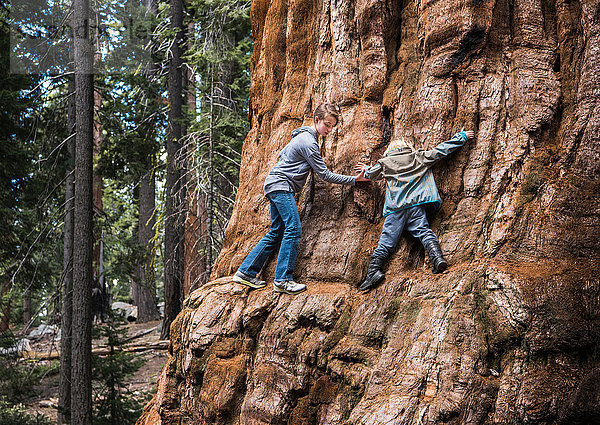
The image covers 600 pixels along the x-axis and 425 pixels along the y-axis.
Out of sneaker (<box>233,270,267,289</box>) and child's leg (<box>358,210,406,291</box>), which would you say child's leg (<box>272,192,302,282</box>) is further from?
child's leg (<box>358,210,406,291</box>)

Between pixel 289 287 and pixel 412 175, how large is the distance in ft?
6.27

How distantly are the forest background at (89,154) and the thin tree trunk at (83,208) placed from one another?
21mm

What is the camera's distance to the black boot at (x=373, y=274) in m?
5.67

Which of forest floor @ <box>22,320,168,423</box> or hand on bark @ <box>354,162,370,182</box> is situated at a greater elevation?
hand on bark @ <box>354,162,370,182</box>

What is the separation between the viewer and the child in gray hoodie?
6.14 meters

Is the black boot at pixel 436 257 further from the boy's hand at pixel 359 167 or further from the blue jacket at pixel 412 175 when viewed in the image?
the boy's hand at pixel 359 167

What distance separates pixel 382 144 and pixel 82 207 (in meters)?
7.18

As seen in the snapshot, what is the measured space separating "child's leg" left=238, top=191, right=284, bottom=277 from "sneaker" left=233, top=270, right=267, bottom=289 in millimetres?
50

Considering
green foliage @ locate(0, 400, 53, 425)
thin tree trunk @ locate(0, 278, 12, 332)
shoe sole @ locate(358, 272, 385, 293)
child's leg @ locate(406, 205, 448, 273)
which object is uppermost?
child's leg @ locate(406, 205, 448, 273)

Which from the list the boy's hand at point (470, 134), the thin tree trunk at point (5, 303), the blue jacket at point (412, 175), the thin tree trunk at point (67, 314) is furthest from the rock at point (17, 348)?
the boy's hand at point (470, 134)

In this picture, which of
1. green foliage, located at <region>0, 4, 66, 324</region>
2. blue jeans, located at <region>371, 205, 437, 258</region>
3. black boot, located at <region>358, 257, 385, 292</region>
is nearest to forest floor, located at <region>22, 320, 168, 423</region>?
green foliage, located at <region>0, 4, 66, 324</region>

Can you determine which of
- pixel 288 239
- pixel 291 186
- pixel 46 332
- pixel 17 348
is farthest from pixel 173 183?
pixel 288 239

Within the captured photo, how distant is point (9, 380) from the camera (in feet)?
43.5

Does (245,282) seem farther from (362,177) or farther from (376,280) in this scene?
(362,177)
